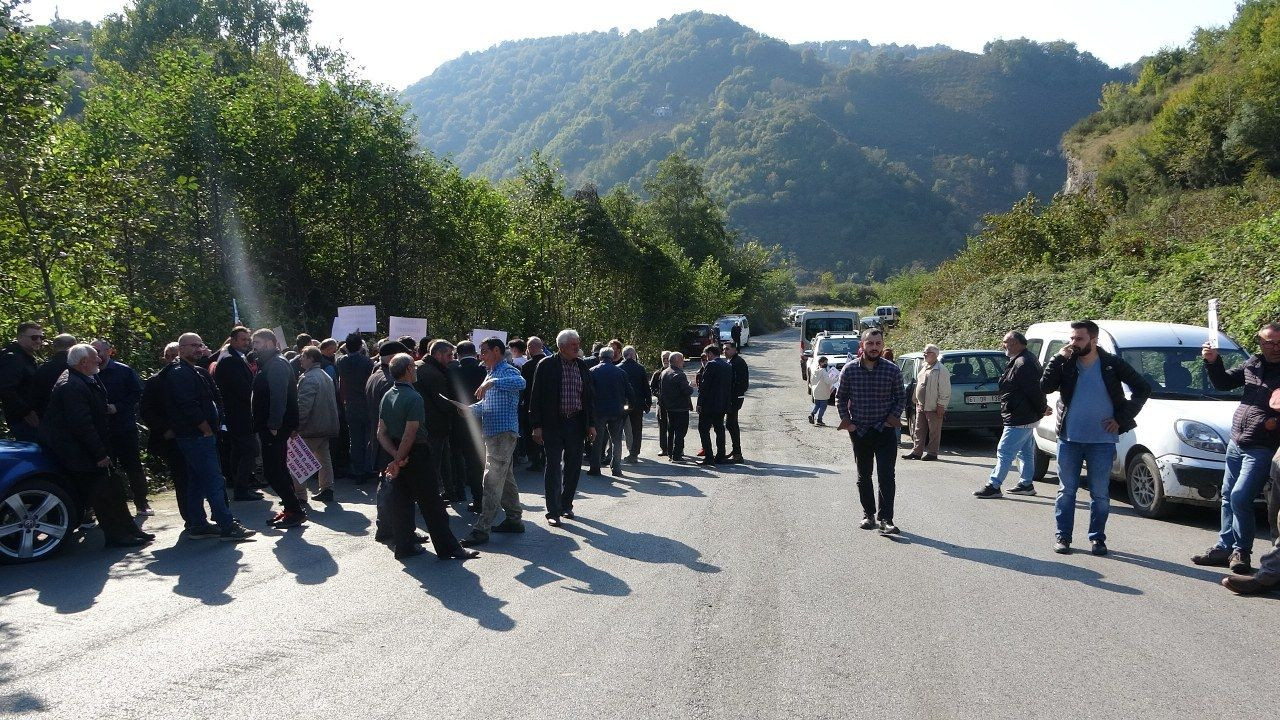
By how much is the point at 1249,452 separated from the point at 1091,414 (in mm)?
1161

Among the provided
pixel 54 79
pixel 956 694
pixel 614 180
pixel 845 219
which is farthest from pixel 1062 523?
pixel 614 180

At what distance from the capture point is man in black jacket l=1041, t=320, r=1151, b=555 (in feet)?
24.7

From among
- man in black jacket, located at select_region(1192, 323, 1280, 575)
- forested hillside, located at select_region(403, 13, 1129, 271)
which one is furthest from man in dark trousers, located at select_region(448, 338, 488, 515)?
forested hillside, located at select_region(403, 13, 1129, 271)

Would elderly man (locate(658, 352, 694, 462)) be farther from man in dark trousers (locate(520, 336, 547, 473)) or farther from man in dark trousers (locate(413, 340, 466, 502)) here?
man in dark trousers (locate(413, 340, 466, 502))

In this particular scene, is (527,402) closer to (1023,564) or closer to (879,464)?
(879,464)

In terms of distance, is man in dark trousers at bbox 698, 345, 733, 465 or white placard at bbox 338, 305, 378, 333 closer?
man in dark trousers at bbox 698, 345, 733, 465

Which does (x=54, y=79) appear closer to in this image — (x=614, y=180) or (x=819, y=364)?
(x=819, y=364)

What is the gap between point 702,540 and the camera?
8.29m

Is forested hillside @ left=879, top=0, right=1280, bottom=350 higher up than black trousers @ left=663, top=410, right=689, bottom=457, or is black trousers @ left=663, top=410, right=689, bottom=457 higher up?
forested hillside @ left=879, top=0, right=1280, bottom=350

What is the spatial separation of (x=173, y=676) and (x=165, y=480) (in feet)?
25.2

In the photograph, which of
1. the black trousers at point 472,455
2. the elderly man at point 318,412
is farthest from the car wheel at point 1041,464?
the elderly man at point 318,412

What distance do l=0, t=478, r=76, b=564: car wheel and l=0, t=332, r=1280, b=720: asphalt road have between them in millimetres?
202

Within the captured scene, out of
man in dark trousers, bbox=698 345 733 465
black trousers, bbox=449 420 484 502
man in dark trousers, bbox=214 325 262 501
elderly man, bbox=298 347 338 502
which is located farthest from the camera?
man in dark trousers, bbox=698 345 733 465

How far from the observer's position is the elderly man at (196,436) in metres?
8.19
